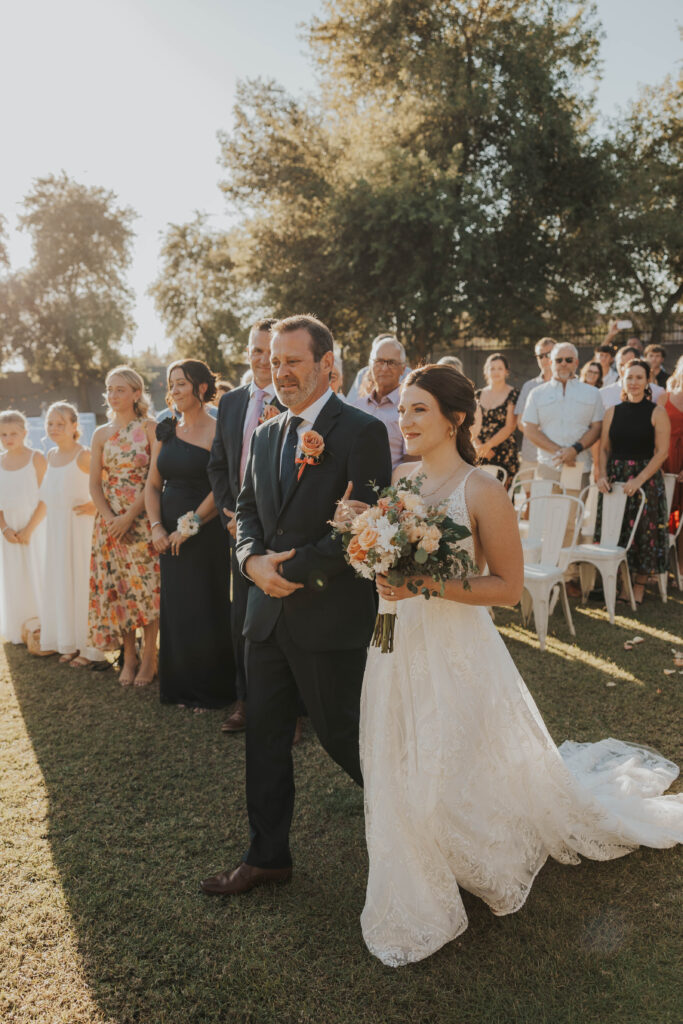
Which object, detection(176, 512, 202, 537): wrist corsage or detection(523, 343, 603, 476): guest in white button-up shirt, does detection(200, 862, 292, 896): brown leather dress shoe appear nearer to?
detection(176, 512, 202, 537): wrist corsage

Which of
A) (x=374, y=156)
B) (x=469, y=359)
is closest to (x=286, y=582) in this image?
(x=374, y=156)

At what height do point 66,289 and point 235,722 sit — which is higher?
point 66,289

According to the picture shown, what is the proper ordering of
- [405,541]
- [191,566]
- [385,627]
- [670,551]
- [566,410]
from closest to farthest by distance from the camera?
1. [405,541]
2. [385,627]
3. [191,566]
4. [566,410]
5. [670,551]

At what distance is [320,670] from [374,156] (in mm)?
19604

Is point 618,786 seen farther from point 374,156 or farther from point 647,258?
point 647,258

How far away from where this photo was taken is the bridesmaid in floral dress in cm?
565

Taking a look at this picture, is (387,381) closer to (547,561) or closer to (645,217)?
(547,561)

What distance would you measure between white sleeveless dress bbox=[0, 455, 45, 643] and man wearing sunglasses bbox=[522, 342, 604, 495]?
17.3ft

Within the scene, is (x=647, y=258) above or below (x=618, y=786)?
above

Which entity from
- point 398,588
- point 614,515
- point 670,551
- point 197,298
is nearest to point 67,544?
point 398,588

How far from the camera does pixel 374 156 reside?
64.5 feet

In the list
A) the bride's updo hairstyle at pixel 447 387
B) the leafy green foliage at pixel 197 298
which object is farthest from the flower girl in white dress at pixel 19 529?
the leafy green foliage at pixel 197 298

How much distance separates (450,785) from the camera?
109 inches

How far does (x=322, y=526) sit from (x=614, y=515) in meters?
5.30
